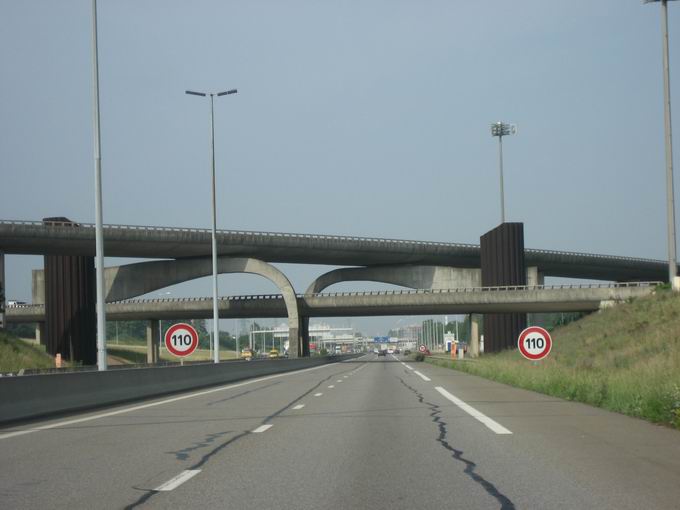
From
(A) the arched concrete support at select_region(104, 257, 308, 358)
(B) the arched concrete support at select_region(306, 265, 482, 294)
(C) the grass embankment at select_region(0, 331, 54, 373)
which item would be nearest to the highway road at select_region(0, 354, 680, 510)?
(C) the grass embankment at select_region(0, 331, 54, 373)

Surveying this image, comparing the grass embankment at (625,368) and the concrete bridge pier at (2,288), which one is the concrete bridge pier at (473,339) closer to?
the grass embankment at (625,368)

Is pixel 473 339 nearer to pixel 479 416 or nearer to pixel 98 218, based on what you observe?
pixel 98 218

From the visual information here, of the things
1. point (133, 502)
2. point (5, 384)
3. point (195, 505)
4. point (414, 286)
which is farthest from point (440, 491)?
point (414, 286)

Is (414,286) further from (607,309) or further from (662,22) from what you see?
(662,22)

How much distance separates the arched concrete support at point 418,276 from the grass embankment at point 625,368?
48.6 metres

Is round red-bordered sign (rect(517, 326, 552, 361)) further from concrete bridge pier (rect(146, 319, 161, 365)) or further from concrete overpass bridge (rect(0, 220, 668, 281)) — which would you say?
concrete bridge pier (rect(146, 319, 161, 365))

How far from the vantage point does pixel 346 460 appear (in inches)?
411

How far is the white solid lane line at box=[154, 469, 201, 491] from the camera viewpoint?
860cm

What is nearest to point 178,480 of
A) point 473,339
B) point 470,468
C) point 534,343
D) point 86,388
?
point 470,468

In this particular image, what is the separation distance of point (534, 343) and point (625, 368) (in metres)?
2.78

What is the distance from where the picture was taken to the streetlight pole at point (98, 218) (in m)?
24.8

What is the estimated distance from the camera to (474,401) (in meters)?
21.0

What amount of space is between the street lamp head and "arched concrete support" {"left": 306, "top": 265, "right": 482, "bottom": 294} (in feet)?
51.4

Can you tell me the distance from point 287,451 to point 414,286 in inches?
3457
